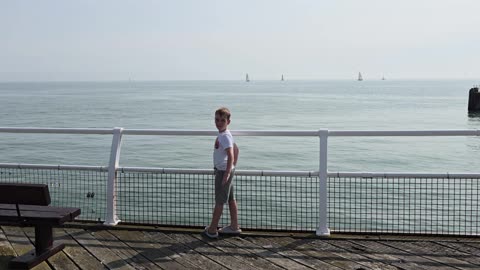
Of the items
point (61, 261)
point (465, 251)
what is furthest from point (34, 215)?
point (465, 251)

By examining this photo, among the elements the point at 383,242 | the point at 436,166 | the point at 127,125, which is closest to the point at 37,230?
the point at 383,242

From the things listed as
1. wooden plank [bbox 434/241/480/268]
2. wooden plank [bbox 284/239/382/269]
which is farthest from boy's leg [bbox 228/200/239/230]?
wooden plank [bbox 434/241/480/268]

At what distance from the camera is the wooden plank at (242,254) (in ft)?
17.2

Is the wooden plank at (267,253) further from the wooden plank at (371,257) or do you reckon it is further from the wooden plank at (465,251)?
the wooden plank at (465,251)

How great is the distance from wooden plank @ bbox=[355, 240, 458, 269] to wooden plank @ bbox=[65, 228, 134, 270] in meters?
2.52

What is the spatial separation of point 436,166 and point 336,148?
5.44 metres

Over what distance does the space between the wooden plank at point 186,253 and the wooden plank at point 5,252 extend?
1.49 m

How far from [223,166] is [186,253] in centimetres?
102

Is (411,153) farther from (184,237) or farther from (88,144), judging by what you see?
(184,237)

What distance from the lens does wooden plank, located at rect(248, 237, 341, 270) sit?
5262mm

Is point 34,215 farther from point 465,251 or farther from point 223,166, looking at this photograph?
point 465,251

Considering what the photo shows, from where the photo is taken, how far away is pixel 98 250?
5.69 m

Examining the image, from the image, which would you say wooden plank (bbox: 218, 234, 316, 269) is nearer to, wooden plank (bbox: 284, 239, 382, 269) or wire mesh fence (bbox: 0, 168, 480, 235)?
wooden plank (bbox: 284, 239, 382, 269)

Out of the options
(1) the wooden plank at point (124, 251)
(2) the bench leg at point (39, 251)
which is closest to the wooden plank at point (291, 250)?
(1) the wooden plank at point (124, 251)
